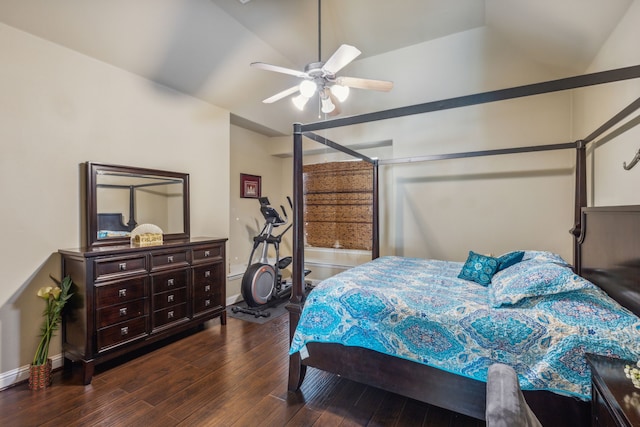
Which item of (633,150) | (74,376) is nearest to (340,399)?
(74,376)

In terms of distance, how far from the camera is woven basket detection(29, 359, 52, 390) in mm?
2223

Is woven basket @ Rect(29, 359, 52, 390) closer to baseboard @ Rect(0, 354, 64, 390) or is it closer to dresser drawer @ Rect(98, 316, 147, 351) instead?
baseboard @ Rect(0, 354, 64, 390)

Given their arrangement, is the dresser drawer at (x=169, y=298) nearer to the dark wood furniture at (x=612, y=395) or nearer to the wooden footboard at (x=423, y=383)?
the wooden footboard at (x=423, y=383)

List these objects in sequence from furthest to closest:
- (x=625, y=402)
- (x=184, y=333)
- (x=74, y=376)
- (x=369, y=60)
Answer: (x=369, y=60), (x=184, y=333), (x=74, y=376), (x=625, y=402)

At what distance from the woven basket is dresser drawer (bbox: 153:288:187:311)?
825 millimetres

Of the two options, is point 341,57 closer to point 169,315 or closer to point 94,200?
point 94,200

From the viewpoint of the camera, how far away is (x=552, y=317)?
1.54 metres

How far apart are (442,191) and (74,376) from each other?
4.41 meters

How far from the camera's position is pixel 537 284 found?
1.73 m

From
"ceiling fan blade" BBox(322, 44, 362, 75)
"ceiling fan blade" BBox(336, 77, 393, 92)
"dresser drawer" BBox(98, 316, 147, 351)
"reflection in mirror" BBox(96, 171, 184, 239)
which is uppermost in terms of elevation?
"ceiling fan blade" BBox(322, 44, 362, 75)

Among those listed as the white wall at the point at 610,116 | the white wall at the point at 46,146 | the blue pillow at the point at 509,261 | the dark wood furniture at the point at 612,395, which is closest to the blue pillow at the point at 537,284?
the dark wood furniture at the point at 612,395

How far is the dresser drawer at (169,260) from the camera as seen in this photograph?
2759 mm

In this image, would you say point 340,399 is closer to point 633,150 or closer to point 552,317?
point 552,317

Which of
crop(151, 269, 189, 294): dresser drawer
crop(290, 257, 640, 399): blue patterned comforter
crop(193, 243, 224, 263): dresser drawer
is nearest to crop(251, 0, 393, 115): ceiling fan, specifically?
crop(290, 257, 640, 399): blue patterned comforter
